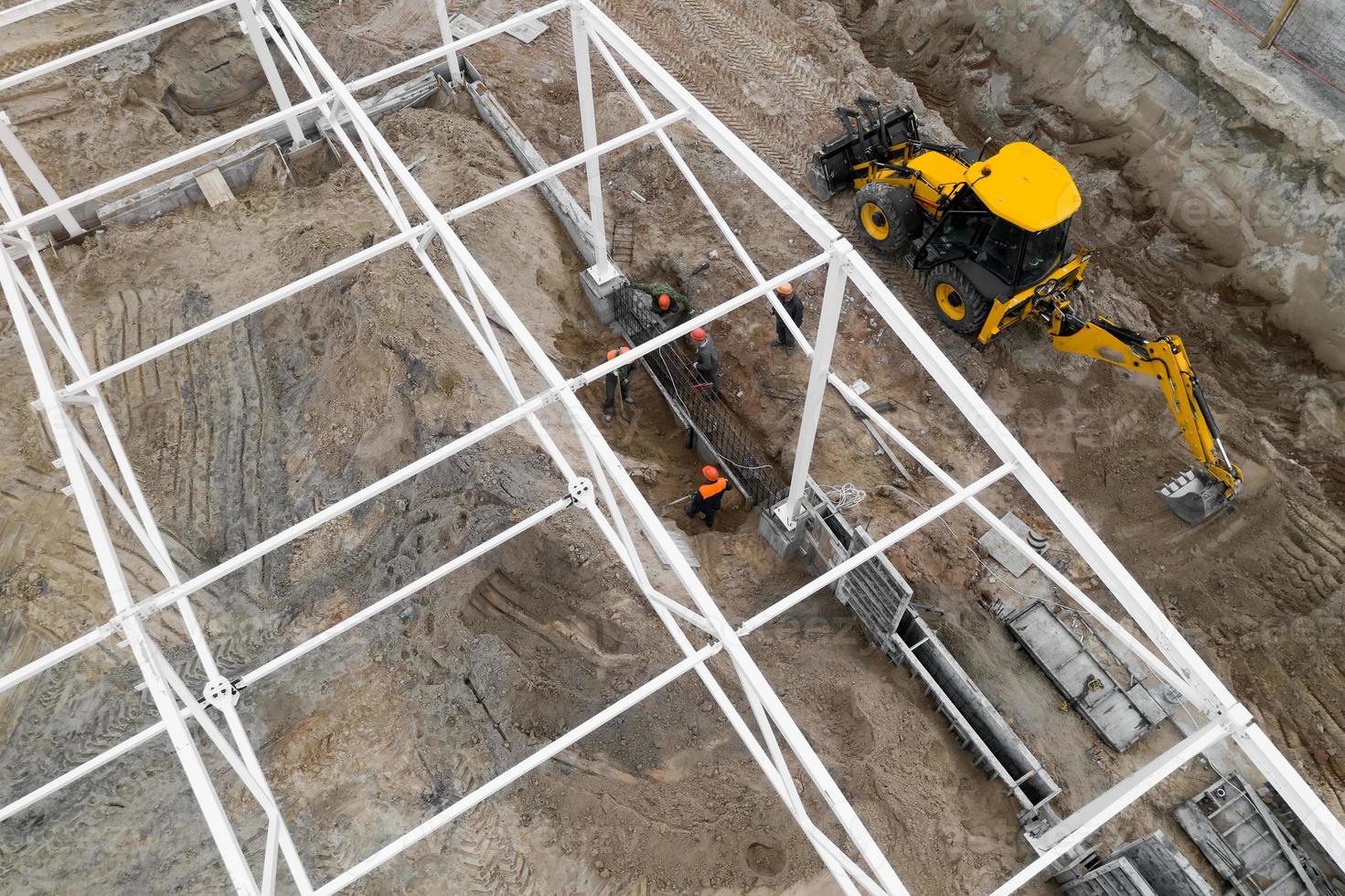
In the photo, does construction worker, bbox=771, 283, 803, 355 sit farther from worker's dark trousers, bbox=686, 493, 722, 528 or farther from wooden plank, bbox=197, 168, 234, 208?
wooden plank, bbox=197, 168, 234, 208

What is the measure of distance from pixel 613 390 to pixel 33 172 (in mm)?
9170

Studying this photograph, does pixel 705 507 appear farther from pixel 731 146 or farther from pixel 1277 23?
pixel 1277 23

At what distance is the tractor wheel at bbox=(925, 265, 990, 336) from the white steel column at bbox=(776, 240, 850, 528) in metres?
4.16

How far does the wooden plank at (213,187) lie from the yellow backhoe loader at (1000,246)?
31.3ft

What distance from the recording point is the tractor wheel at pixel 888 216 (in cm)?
1278

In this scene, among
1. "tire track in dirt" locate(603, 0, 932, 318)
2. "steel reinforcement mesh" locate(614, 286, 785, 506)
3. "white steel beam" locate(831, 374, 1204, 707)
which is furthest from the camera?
"tire track in dirt" locate(603, 0, 932, 318)

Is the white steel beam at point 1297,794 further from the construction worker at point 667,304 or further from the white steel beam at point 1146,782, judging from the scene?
the construction worker at point 667,304

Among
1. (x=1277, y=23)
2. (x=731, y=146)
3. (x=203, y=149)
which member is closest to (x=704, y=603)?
(x=731, y=146)

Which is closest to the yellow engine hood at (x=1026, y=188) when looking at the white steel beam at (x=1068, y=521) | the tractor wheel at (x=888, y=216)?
the tractor wheel at (x=888, y=216)

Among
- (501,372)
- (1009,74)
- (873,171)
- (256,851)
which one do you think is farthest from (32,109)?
(1009,74)

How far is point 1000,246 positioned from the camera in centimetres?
1146

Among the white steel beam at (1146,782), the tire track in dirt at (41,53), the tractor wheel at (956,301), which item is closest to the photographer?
the white steel beam at (1146,782)

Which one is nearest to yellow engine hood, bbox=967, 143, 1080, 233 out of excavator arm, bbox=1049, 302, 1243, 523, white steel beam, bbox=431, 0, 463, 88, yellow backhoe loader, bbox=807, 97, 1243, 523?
yellow backhoe loader, bbox=807, 97, 1243, 523

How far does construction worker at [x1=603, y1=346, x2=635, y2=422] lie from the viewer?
12.0 m
